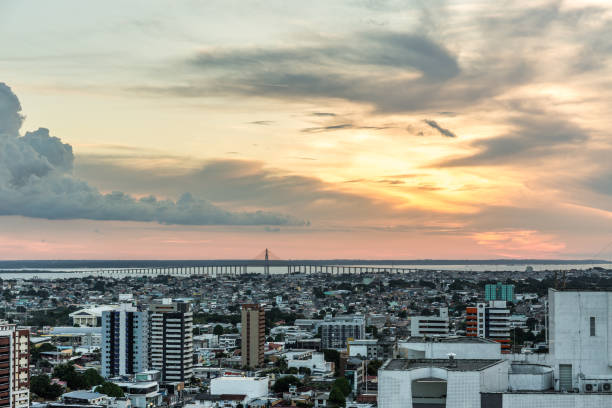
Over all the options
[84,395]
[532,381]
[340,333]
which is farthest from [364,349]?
[532,381]

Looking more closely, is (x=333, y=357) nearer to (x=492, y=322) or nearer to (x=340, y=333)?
(x=340, y=333)

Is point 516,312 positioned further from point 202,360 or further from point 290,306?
point 202,360

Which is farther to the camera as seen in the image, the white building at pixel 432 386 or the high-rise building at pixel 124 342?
the high-rise building at pixel 124 342

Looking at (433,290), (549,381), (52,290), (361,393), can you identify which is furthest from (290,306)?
(549,381)

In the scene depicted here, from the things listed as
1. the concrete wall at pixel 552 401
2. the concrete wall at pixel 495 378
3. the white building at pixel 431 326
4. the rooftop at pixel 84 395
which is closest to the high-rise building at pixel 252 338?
the white building at pixel 431 326

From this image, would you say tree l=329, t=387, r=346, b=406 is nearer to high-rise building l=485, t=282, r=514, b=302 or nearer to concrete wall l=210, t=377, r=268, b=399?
concrete wall l=210, t=377, r=268, b=399

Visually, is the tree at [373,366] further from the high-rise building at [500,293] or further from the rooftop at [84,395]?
the high-rise building at [500,293]
